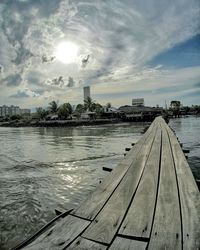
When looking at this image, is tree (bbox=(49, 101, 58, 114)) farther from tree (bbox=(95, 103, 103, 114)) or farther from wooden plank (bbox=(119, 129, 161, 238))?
wooden plank (bbox=(119, 129, 161, 238))

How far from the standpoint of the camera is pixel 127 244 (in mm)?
1887

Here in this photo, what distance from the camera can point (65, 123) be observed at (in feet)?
235

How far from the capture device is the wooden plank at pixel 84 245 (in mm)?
1849

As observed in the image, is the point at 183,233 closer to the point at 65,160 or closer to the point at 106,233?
the point at 106,233

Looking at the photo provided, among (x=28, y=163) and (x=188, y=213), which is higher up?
(x=188, y=213)

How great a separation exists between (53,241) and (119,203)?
963 millimetres

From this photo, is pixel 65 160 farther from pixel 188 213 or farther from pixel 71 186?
pixel 188 213

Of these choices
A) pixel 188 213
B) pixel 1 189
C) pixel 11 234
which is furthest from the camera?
pixel 1 189

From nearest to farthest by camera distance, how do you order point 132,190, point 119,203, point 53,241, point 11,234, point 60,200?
point 53,241 < point 119,203 < point 132,190 < point 11,234 < point 60,200

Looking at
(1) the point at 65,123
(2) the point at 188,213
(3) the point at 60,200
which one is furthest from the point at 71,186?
(1) the point at 65,123

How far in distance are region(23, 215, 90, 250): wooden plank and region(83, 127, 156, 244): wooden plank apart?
10 cm

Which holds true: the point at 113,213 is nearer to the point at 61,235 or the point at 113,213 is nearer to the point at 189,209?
the point at 61,235

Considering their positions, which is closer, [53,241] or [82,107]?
[53,241]

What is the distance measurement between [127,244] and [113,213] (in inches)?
22.0
